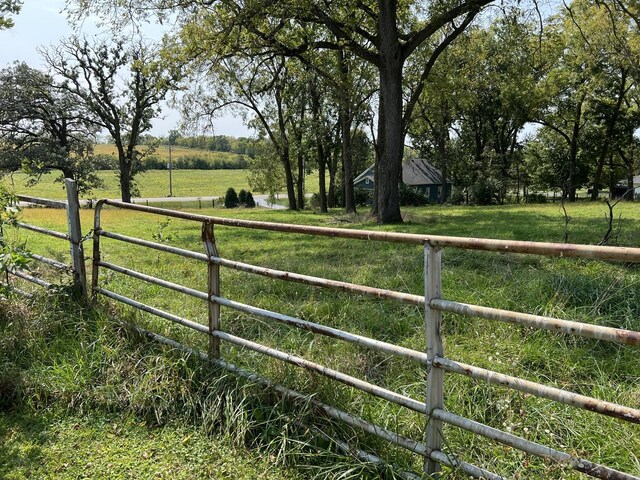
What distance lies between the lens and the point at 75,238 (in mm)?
4449

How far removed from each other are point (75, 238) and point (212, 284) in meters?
1.81

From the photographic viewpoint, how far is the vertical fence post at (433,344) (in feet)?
7.44

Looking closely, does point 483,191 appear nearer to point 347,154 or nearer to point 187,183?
point 347,154

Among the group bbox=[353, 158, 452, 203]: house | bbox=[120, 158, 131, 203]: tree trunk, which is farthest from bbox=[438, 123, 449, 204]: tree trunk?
bbox=[120, 158, 131, 203]: tree trunk

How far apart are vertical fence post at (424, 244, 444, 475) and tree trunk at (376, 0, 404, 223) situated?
1329 centimetres

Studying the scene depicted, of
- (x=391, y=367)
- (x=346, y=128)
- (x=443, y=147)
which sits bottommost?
(x=391, y=367)

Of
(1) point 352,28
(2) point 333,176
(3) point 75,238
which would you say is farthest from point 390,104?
(2) point 333,176

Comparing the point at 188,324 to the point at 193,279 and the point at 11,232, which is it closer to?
the point at 193,279

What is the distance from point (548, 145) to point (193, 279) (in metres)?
44.9

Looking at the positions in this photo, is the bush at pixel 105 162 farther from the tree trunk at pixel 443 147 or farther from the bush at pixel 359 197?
the tree trunk at pixel 443 147

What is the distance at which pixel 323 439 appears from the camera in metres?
2.74

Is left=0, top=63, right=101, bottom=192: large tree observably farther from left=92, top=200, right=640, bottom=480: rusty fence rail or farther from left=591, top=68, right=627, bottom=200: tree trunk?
left=591, top=68, right=627, bottom=200: tree trunk

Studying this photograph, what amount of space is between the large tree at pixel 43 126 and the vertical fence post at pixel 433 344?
3497 centimetres

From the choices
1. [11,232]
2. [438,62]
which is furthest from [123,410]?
[438,62]
